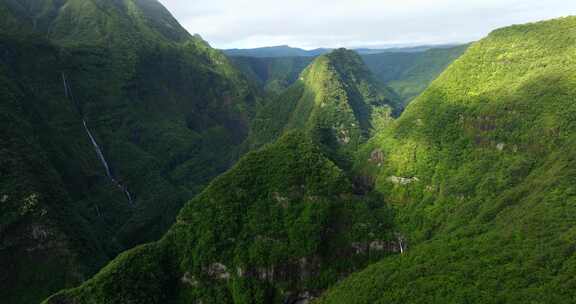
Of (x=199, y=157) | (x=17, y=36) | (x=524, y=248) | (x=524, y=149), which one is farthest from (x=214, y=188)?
(x=17, y=36)

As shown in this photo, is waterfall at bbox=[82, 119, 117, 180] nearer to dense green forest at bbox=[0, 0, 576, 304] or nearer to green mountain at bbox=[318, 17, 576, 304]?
dense green forest at bbox=[0, 0, 576, 304]

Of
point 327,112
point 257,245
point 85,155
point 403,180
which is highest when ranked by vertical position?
point 327,112

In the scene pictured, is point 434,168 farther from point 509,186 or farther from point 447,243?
point 447,243

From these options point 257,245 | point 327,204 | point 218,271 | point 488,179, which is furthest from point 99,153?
point 488,179

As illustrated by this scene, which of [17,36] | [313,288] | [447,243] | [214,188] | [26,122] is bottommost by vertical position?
[313,288]

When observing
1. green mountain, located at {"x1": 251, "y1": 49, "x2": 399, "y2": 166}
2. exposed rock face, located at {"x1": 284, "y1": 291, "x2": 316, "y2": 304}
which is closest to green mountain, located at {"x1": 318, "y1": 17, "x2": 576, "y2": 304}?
exposed rock face, located at {"x1": 284, "y1": 291, "x2": 316, "y2": 304}

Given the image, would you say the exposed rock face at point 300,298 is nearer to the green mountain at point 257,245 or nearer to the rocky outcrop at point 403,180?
the green mountain at point 257,245

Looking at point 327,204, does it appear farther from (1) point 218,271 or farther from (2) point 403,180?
(2) point 403,180
